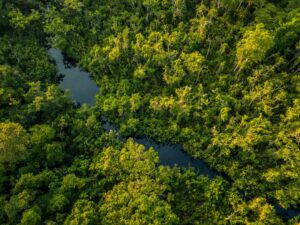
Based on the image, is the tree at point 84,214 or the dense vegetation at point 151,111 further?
the dense vegetation at point 151,111

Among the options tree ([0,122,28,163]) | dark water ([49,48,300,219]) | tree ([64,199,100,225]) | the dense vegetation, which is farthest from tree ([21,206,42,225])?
dark water ([49,48,300,219])

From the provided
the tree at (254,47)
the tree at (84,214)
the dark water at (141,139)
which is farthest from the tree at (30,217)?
the tree at (254,47)

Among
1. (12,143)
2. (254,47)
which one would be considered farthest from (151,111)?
(12,143)

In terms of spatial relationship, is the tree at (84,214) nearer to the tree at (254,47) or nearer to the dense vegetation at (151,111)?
the dense vegetation at (151,111)

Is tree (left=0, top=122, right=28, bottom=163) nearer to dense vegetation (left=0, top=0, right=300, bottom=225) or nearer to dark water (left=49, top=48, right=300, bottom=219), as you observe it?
dense vegetation (left=0, top=0, right=300, bottom=225)

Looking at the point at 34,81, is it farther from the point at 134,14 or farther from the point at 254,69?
the point at 254,69

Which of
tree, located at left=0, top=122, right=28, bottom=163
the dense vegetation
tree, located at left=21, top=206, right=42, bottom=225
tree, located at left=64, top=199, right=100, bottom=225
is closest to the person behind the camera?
tree, located at left=21, top=206, right=42, bottom=225
